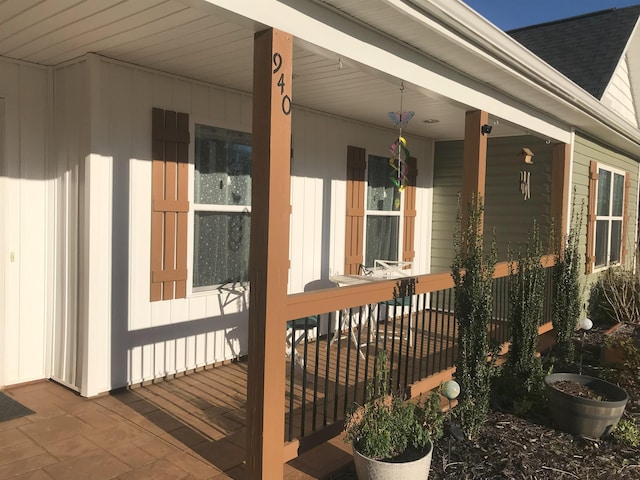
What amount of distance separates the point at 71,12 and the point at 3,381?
8.23 ft

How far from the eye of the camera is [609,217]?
761 cm

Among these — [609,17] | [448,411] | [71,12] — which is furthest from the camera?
[609,17]

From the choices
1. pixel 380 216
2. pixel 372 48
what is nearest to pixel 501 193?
pixel 380 216

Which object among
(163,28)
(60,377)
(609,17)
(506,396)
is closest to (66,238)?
(60,377)

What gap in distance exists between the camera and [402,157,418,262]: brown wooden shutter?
6633 millimetres

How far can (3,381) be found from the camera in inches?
142

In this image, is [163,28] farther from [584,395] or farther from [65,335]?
[584,395]

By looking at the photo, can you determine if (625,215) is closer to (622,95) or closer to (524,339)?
(622,95)

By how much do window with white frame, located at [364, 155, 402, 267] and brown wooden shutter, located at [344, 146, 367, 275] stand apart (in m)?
0.19

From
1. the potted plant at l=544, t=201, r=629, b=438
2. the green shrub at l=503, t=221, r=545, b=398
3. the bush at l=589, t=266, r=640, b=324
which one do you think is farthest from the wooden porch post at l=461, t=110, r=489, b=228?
the bush at l=589, t=266, r=640, b=324

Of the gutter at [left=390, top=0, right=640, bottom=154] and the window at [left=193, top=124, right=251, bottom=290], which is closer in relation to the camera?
the gutter at [left=390, top=0, right=640, bottom=154]

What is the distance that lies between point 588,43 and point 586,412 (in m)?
6.69

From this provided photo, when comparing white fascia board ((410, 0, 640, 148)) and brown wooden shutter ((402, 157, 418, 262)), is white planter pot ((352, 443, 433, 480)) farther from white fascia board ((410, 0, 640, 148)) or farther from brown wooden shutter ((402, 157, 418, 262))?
brown wooden shutter ((402, 157, 418, 262))

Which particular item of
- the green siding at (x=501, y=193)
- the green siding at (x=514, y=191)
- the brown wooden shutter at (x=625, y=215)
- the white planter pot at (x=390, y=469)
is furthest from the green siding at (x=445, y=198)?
the white planter pot at (x=390, y=469)
